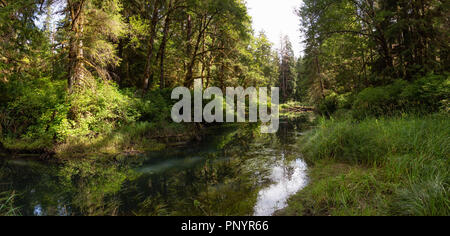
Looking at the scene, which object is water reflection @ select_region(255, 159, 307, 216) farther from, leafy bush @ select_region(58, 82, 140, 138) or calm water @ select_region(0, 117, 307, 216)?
leafy bush @ select_region(58, 82, 140, 138)

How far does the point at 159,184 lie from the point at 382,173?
517cm

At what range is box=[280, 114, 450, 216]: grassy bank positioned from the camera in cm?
276

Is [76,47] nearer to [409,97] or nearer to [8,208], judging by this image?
[8,208]

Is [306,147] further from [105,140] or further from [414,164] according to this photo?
[105,140]

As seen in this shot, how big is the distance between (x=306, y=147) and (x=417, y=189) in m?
4.78

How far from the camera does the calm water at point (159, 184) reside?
4234 mm

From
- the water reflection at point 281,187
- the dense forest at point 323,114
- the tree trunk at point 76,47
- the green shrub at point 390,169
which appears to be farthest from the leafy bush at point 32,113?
the green shrub at point 390,169

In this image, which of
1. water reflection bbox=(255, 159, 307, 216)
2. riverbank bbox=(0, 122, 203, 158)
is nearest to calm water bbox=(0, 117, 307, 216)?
water reflection bbox=(255, 159, 307, 216)

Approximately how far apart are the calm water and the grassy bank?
72 centimetres

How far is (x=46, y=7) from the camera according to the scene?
8.29m

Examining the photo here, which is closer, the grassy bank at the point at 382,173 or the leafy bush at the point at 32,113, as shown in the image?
the grassy bank at the point at 382,173

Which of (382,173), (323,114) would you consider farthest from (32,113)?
(323,114)

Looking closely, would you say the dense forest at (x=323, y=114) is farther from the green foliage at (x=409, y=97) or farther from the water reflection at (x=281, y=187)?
the water reflection at (x=281, y=187)

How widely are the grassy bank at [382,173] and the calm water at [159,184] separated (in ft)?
2.36
